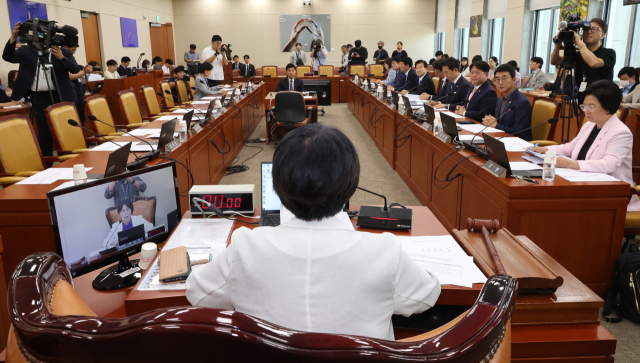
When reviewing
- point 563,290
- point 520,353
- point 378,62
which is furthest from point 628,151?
point 378,62

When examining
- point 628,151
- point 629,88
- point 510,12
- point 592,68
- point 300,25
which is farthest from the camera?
point 300,25

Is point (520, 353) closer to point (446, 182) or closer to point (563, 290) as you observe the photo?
point (563, 290)

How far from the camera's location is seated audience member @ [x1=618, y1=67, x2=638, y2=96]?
6.02m

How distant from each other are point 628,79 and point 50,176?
6.95 metres

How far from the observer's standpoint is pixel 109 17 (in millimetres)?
10719

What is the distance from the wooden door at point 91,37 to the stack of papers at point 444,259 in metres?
10.0

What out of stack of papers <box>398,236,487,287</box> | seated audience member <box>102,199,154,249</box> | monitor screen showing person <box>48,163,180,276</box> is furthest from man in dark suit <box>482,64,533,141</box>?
seated audience member <box>102,199,154,249</box>

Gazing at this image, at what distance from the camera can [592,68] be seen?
418 cm

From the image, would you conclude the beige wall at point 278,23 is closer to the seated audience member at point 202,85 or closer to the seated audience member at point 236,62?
the seated audience member at point 236,62

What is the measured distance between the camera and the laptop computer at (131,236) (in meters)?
1.47

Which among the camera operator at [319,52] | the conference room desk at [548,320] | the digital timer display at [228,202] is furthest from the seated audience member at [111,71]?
the conference room desk at [548,320]

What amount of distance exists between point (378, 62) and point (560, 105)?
1004 centimetres

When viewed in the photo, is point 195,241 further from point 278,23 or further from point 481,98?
point 278,23

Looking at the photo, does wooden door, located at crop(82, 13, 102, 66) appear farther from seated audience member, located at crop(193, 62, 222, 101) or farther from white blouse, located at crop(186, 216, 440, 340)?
white blouse, located at crop(186, 216, 440, 340)
